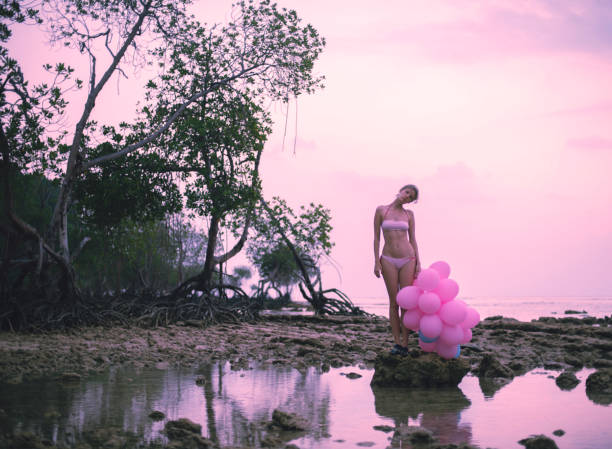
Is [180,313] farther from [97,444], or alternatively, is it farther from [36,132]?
[97,444]

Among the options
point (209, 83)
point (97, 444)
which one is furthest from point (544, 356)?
point (209, 83)

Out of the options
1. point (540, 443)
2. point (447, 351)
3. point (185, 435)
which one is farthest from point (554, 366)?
point (185, 435)

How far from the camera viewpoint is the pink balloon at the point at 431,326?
271 inches

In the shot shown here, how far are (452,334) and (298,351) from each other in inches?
133

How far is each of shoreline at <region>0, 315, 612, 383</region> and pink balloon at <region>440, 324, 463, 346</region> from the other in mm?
480

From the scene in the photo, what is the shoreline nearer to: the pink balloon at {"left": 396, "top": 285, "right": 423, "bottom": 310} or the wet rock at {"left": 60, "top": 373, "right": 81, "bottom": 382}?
the wet rock at {"left": 60, "top": 373, "right": 81, "bottom": 382}

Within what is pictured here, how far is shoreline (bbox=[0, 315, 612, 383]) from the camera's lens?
27.7 feet

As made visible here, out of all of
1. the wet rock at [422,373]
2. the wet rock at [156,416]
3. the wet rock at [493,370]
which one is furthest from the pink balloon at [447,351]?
the wet rock at [156,416]

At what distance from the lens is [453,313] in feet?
22.5

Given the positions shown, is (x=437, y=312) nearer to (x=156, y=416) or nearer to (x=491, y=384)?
(x=491, y=384)

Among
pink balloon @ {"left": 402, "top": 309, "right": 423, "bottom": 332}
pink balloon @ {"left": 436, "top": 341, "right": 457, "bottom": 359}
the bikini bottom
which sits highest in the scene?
the bikini bottom

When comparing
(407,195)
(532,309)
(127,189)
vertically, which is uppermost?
(127,189)

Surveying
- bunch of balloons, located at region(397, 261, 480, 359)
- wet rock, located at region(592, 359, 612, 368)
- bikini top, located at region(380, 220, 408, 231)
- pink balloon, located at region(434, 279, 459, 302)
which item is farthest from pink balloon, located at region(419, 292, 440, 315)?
wet rock, located at region(592, 359, 612, 368)

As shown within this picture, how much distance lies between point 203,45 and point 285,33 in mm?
2184
